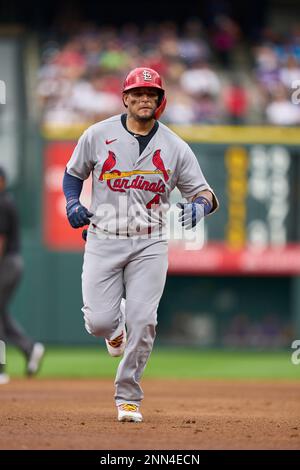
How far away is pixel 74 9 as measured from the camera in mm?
23266

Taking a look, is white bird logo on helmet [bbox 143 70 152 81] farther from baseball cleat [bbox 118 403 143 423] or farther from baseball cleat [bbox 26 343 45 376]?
baseball cleat [bbox 26 343 45 376]

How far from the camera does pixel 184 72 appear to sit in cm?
1995

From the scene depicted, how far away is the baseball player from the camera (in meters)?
7.16

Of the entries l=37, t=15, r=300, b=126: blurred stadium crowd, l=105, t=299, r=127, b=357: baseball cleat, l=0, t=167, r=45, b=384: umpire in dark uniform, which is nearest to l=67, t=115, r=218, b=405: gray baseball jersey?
l=105, t=299, r=127, b=357: baseball cleat

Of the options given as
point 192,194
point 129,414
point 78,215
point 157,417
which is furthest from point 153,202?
point 157,417

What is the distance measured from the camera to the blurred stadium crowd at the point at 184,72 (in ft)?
61.4

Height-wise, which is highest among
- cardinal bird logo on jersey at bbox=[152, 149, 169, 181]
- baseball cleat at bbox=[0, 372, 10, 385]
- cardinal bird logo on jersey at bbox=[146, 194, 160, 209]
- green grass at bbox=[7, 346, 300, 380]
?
cardinal bird logo on jersey at bbox=[152, 149, 169, 181]

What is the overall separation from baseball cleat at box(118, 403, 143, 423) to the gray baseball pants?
0.15ft

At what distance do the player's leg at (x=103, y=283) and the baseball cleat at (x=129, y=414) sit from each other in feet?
1.67

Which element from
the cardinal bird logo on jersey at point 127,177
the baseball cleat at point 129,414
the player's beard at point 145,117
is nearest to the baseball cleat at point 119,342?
the baseball cleat at point 129,414

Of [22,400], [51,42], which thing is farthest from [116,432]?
[51,42]

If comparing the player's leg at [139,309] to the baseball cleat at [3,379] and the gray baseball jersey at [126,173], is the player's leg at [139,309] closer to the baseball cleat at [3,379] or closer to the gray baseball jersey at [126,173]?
the gray baseball jersey at [126,173]

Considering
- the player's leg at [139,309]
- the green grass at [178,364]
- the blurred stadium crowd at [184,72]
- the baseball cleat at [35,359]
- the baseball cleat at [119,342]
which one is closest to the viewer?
the player's leg at [139,309]
